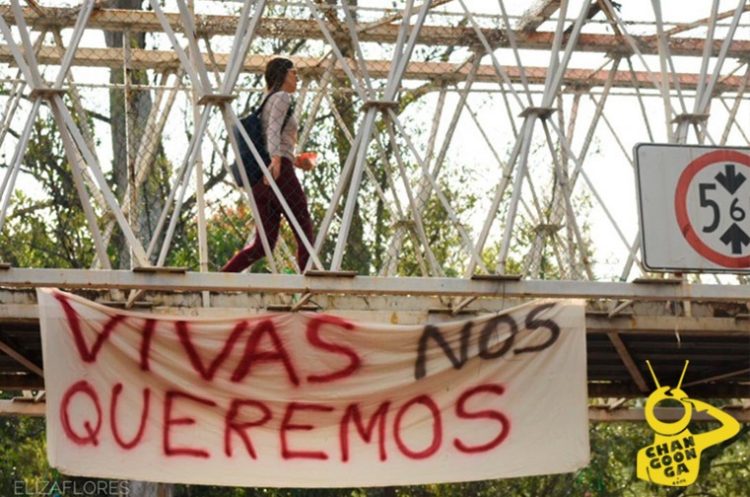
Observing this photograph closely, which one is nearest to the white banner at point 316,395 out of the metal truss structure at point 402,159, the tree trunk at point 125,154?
the metal truss structure at point 402,159

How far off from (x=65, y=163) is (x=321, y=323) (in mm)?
15891

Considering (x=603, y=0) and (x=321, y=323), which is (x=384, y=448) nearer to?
(x=321, y=323)

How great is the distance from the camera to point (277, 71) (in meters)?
14.5

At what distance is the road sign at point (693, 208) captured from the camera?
569 inches

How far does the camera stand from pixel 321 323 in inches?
557

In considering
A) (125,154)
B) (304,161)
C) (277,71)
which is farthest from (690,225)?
(125,154)

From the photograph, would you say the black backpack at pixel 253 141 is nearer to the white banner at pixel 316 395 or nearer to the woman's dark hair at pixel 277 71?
the woman's dark hair at pixel 277 71

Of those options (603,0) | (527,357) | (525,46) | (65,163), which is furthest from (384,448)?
(65,163)

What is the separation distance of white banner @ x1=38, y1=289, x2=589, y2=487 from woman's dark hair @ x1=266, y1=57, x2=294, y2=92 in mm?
1750

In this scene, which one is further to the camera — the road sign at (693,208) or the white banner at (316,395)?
the road sign at (693,208)

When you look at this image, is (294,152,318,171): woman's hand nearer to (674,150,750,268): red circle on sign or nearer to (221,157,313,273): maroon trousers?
(221,157,313,273): maroon trousers

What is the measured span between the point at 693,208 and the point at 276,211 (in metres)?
3.16

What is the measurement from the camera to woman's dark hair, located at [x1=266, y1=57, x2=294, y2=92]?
14.5 metres

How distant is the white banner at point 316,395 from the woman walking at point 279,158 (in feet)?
2.22
